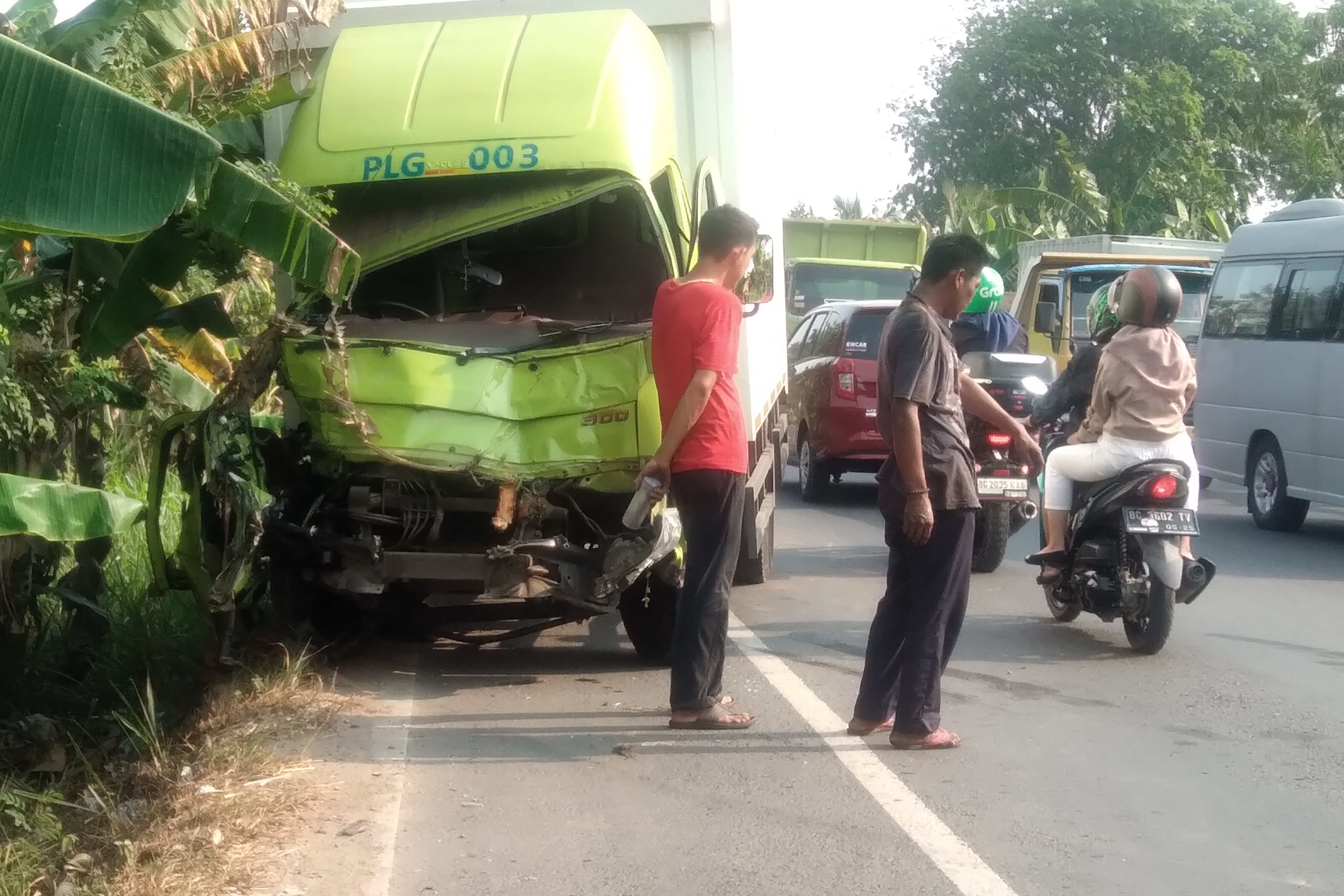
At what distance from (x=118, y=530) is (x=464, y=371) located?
72.2 inches

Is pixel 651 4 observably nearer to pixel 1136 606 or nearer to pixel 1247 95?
pixel 1136 606

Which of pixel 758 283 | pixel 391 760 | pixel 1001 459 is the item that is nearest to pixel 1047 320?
pixel 1001 459

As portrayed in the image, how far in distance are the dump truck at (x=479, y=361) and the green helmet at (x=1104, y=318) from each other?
1891 mm

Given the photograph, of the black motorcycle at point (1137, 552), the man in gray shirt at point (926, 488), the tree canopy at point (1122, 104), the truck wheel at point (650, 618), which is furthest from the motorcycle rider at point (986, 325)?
the tree canopy at point (1122, 104)

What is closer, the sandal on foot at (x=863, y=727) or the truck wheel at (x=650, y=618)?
the sandal on foot at (x=863, y=727)

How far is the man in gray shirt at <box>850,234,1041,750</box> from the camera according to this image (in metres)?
5.85

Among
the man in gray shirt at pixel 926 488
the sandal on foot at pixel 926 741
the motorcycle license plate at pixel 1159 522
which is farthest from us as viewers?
the motorcycle license plate at pixel 1159 522

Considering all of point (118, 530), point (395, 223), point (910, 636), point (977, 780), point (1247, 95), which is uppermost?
point (1247, 95)

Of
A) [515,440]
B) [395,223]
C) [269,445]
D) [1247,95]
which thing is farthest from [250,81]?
[1247,95]

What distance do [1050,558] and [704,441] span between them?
9.46 ft

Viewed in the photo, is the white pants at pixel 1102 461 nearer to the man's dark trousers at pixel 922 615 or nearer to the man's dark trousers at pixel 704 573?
the man's dark trousers at pixel 922 615

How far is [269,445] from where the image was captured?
697cm

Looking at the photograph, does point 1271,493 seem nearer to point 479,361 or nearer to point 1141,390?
point 1141,390

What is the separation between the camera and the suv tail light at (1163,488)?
25.5 feet
